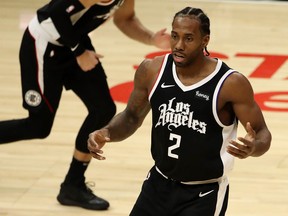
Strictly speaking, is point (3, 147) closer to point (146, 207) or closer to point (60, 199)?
point (60, 199)

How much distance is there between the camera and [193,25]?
11.4 ft

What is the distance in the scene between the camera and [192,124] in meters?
3.51

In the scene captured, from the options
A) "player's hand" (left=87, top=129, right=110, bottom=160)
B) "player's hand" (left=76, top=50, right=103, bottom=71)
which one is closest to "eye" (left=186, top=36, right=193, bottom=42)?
"player's hand" (left=87, top=129, right=110, bottom=160)

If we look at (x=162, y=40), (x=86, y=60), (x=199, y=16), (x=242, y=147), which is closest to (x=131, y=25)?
(x=162, y=40)

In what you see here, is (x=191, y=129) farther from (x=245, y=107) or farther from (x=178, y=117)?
(x=245, y=107)

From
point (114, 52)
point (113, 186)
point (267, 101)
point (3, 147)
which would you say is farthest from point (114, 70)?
point (113, 186)

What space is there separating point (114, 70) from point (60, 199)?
3372 millimetres

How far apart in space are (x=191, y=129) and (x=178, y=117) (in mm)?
75

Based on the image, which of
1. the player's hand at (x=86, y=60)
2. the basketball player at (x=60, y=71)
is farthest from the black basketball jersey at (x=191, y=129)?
the basketball player at (x=60, y=71)

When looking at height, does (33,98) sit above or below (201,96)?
below

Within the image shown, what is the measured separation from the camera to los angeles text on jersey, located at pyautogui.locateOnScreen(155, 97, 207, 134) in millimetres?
3504

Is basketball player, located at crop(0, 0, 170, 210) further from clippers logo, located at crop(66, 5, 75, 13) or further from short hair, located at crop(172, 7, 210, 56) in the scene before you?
short hair, located at crop(172, 7, 210, 56)

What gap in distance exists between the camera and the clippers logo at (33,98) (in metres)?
4.97

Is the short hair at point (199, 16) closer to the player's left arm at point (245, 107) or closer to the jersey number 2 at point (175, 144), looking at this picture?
the player's left arm at point (245, 107)
